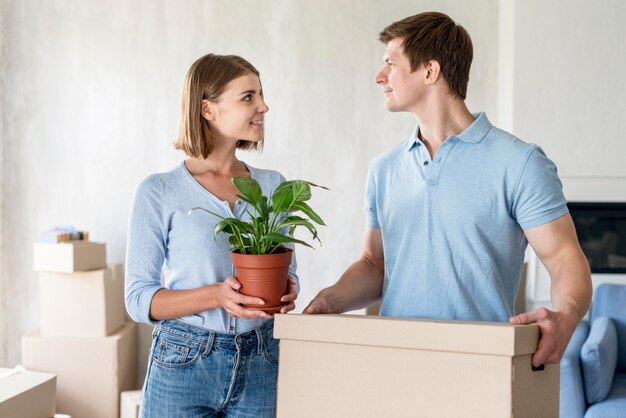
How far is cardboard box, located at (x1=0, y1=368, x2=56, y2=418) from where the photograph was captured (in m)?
1.85

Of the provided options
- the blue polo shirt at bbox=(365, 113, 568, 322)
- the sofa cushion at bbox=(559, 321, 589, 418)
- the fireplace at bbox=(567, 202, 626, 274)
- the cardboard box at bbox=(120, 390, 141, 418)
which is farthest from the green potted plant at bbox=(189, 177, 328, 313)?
the fireplace at bbox=(567, 202, 626, 274)

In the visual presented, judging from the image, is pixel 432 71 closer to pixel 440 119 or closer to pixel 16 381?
pixel 440 119

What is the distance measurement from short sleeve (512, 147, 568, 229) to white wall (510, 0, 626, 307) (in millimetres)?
2589

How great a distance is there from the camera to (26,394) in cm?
192

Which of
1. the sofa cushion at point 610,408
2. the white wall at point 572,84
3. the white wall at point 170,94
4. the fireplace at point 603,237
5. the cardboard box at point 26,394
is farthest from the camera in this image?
the white wall at point 170,94

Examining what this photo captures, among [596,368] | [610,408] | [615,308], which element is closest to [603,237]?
[615,308]

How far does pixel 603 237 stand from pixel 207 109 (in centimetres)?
303

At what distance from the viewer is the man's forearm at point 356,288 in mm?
1638

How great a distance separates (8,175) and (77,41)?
2.72ft

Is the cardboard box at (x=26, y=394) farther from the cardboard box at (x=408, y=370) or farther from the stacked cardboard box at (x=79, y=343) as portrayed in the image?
the stacked cardboard box at (x=79, y=343)

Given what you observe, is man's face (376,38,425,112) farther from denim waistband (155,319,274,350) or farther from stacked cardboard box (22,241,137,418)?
stacked cardboard box (22,241,137,418)

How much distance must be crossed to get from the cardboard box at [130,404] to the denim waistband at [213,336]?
2.07 meters

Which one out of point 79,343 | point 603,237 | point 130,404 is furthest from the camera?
point 603,237

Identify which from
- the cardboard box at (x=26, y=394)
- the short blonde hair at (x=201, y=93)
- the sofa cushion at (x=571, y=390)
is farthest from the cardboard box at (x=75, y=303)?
the short blonde hair at (x=201, y=93)
